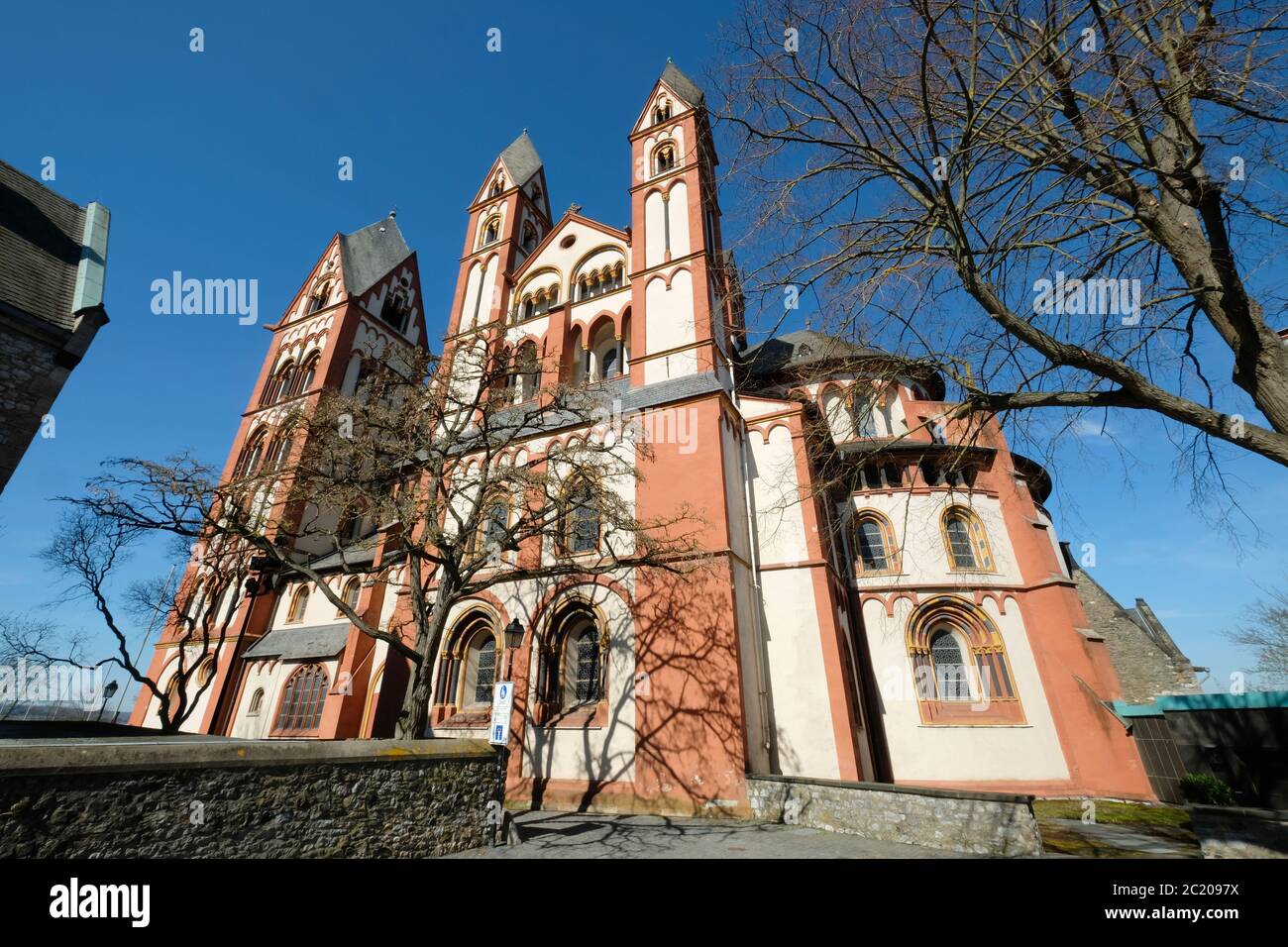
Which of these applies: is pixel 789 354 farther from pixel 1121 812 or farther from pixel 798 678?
pixel 1121 812

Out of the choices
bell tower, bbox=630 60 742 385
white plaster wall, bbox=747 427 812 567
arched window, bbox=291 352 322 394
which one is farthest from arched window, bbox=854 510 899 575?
arched window, bbox=291 352 322 394

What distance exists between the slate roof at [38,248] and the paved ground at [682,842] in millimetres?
12441

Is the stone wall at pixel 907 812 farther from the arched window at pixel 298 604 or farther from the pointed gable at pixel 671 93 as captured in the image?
the pointed gable at pixel 671 93

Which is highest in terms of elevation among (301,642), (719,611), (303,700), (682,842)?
(301,642)

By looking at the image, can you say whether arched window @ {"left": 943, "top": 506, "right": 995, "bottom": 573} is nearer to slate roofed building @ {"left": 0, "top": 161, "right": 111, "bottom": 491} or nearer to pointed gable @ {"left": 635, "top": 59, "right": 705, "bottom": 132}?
pointed gable @ {"left": 635, "top": 59, "right": 705, "bottom": 132}

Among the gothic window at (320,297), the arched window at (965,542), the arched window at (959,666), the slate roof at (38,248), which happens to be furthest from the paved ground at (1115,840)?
the gothic window at (320,297)

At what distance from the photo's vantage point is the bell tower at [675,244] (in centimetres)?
1398

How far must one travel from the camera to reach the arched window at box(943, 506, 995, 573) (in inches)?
591

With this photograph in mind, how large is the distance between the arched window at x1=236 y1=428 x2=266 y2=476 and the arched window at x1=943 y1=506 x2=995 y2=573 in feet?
80.2

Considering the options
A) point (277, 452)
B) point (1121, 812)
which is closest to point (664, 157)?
point (277, 452)

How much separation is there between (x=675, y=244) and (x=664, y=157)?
4.53m

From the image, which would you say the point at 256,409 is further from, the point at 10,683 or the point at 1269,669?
the point at 1269,669

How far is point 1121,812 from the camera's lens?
11172 mm
